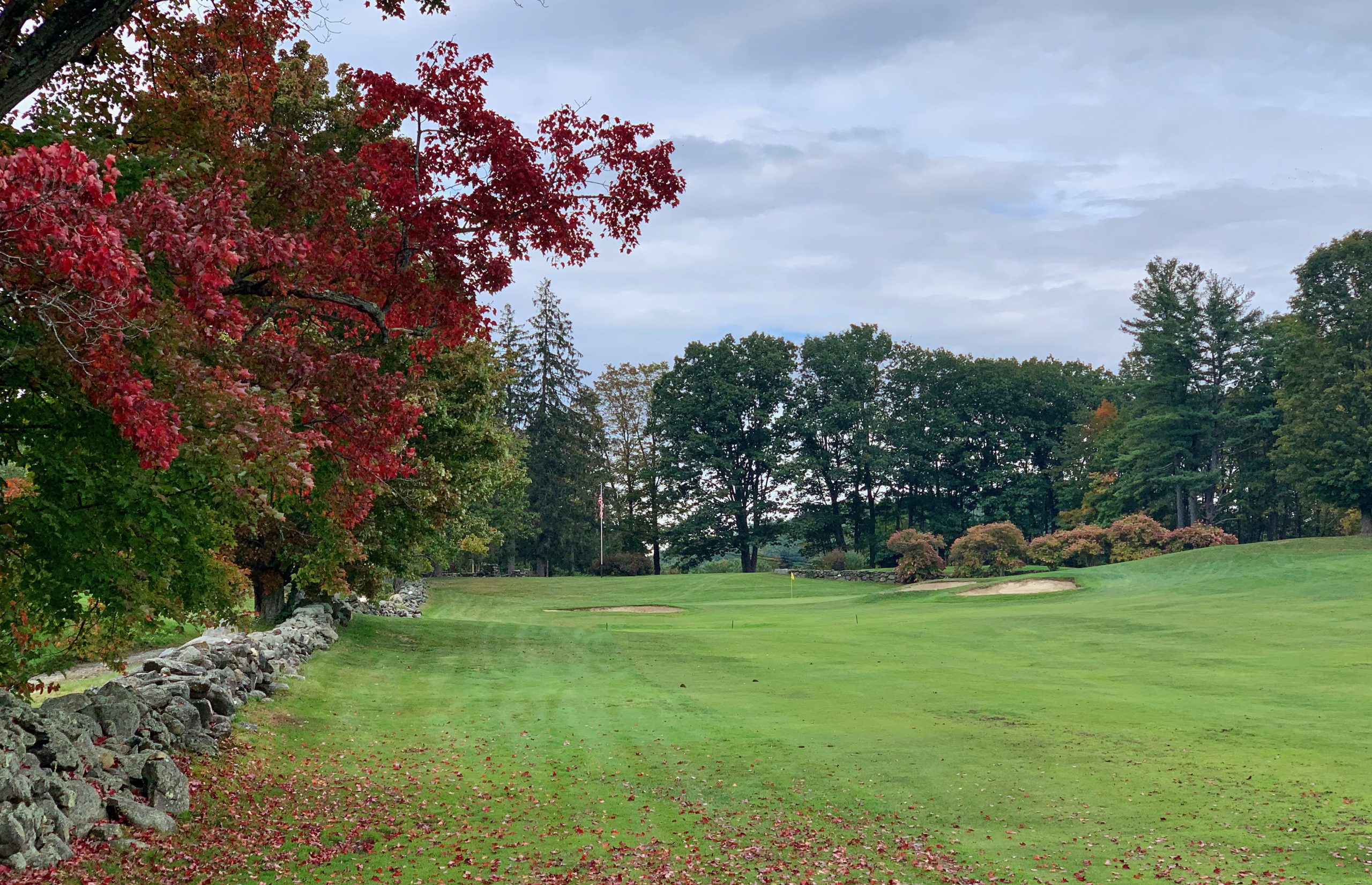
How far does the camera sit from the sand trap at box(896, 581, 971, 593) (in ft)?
138

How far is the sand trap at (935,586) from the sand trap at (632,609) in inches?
388

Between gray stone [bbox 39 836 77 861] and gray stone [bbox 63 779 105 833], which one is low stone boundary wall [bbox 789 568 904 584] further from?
gray stone [bbox 39 836 77 861]

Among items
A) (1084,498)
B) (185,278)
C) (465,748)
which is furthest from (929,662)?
(1084,498)

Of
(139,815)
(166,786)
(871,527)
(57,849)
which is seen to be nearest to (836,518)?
(871,527)

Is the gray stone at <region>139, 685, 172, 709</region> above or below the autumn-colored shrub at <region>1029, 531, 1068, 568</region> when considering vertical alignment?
above

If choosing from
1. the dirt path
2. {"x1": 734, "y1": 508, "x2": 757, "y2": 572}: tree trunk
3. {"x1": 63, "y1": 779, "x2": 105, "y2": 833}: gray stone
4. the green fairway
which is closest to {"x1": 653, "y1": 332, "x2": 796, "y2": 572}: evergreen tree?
{"x1": 734, "y1": 508, "x2": 757, "y2": 572}: tree trunk

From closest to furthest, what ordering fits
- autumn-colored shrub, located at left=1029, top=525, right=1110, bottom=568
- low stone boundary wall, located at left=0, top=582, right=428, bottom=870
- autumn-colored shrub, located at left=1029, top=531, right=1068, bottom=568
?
low stone boundary wall, located at left=0, top=582, right=428, bottom=870 → autumn-colored shrub, located at left=1029, top=531, right=1068, bottom=568 → autumn-colored shrub, located at left=1029, top=525, right=1110, bottom=568

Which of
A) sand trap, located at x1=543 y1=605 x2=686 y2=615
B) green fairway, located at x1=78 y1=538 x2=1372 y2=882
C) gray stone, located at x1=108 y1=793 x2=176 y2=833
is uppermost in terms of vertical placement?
gray stone, located at x1=108 y1=793 x2=176 y2=833

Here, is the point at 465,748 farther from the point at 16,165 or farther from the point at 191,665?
the point at 16,165

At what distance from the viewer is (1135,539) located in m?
48.2

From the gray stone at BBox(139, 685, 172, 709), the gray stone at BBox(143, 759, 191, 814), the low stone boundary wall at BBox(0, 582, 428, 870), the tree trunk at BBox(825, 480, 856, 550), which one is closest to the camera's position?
the low stone boundary wall at BBox(0, 582, 428, 870)

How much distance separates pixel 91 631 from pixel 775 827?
713cm

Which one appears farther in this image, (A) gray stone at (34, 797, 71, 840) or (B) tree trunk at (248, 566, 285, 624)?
(B) tree trunk at (248, 566, 285, 624)

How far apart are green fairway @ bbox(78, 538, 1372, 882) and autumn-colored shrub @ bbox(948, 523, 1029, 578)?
738 inches
